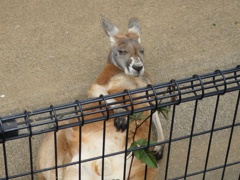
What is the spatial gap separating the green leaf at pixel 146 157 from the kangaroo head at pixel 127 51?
1.41 m

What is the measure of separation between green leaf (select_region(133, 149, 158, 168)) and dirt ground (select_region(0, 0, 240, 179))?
145 centimetres

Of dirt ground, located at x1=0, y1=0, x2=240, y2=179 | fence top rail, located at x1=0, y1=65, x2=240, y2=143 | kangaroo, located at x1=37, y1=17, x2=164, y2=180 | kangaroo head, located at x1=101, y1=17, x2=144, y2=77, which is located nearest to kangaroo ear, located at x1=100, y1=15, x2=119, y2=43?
kangaroo head, located at x1=101, y1=17, x2=144, y2=77

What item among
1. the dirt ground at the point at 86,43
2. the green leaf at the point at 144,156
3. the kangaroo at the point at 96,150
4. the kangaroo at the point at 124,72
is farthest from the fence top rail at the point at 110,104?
the dirt ground at the point at 86,43

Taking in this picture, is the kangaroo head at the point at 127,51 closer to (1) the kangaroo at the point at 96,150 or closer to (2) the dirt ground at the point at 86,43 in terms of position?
(1) the kangaroo at the point at 96,150

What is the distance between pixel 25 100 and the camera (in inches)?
174

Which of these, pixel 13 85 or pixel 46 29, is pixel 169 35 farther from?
pixel 13 85

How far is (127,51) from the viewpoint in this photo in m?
4.26

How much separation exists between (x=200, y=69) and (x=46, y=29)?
1.31 metres

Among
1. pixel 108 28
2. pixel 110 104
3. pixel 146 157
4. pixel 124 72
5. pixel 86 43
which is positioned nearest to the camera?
pixel 110 104

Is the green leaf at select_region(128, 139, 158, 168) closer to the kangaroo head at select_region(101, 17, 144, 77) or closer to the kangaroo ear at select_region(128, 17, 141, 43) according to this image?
the kangaroo head at select_region(101, 17, 144, 77)

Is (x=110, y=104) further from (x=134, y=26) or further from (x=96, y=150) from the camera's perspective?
(x=134, y=26)

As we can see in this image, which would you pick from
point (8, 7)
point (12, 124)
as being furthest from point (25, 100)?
point (12, 124)

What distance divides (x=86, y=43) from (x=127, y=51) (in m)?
0.84

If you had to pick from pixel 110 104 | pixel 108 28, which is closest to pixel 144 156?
pixel 110 104
